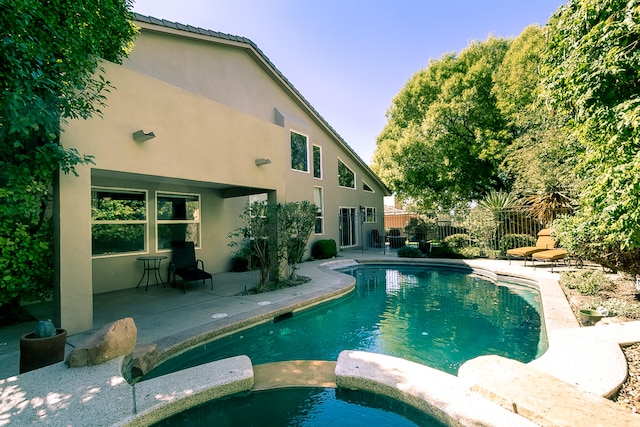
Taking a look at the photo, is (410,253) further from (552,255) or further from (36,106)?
(36,106)

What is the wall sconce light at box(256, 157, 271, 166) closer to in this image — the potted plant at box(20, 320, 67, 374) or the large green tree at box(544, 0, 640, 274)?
the potted plant at box(20, 320, 67, 374)

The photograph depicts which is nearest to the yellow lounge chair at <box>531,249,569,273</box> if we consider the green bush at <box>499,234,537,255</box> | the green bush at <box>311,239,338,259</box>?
the green bush at <box>499,234,537,255</box>

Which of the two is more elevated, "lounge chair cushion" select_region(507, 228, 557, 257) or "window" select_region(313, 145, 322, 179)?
"window" select_region(313, 145, 322, 179)

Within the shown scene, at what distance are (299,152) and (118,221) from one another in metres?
7.89

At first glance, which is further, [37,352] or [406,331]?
[406,331]

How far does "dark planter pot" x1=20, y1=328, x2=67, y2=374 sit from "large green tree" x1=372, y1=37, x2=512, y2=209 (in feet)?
61.7

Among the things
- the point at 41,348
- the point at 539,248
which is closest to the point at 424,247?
the point at 539,248

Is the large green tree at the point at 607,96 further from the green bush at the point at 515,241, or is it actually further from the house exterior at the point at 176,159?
the green bush at the point at 515,241

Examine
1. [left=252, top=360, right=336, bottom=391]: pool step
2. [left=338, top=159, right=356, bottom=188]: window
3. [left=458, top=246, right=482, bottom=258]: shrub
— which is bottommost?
[left=252, top=360, right=336, bottom=391]: pool step

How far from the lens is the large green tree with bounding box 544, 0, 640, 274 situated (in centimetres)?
352

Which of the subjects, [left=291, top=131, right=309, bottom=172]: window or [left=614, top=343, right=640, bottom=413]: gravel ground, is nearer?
[left=614, top=343, right=640, bottom=413]: gravel ground

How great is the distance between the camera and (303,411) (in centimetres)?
315

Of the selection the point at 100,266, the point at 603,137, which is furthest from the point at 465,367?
the point at 100,266

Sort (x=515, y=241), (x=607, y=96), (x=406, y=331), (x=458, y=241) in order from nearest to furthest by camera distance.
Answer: (x=607, y=96), (x=406, y=331), (x=515, y=241), (x=458, y=241)
